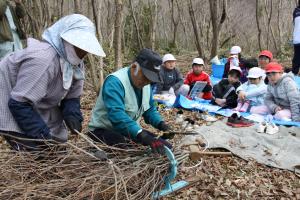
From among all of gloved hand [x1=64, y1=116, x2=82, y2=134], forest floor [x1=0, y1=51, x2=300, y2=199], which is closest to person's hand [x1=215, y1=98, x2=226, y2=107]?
forest floor [x1=0, y1=51, x2=300, y2=199]

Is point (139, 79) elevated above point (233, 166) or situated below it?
above

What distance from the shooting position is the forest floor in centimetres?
344

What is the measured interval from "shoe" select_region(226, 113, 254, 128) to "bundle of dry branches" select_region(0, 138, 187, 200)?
2597mm

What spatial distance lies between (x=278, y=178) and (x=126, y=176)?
2.02m

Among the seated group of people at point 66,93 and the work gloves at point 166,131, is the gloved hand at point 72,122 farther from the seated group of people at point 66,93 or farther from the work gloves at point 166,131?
the work gloves at point 166,131

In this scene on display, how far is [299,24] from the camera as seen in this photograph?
7.88 meters

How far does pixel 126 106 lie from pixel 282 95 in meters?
3.36

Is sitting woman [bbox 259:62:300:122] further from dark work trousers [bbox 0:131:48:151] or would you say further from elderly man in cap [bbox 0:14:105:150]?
dark work trousers [bbox 0:131:48:151]

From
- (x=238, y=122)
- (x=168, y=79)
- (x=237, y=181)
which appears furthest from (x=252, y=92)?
(x=237, y=181)

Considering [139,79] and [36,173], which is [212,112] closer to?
[139,79]

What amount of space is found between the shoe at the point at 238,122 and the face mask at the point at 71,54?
310cm

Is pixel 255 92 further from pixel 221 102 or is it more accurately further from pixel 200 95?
pixel 200 95

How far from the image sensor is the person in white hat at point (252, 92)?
6.07 meters

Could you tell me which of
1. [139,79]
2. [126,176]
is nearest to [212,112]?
[139,79]
